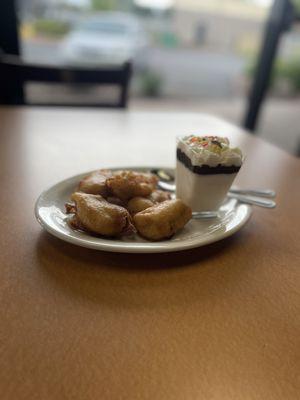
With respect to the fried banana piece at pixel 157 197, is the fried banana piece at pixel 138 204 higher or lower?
higher

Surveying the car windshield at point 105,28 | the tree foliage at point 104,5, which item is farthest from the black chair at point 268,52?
the car windshield at point 105,28

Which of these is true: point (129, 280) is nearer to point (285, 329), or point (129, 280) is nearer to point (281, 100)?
point (285, 329)

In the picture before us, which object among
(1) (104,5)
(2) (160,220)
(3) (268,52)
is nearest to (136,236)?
(2) (160,220)

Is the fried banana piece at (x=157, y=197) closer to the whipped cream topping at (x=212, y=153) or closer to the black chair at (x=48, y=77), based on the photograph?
the whipped cream topping at (x=212, y=153)

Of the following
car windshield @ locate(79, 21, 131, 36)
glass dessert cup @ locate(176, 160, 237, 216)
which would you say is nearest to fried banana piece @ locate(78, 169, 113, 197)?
glass dessert cup @ locate(176, 160, 237, 216)

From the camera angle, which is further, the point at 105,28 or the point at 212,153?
the point at 105,28

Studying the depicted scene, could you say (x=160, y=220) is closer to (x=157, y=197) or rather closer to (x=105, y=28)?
(x=157, y=197)
